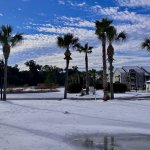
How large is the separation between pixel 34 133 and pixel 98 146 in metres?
3.73

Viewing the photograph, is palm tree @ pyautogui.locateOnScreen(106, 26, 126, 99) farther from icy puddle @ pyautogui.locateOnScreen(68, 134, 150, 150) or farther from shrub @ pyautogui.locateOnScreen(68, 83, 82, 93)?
icy puddle @ pyautogui.locateOnScreen(68, 134, 150, 150)

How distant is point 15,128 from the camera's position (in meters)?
17.1

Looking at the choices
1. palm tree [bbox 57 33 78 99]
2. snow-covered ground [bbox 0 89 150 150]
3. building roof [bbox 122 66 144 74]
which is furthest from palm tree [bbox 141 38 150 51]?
building roof [bbox 122 66 144 74]

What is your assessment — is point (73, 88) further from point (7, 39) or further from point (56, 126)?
point (56, 126)

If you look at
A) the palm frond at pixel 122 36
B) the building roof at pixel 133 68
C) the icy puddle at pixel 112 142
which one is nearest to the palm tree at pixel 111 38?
the palm frond at pixel 122 36

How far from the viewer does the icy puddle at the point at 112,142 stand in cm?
1260

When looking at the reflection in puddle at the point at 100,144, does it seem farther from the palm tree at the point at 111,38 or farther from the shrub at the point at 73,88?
the shrub at the point at 73,88

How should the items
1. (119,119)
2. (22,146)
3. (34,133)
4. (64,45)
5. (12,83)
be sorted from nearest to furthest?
(22,146), (34,133), (119,119), (64,45), (12,83)

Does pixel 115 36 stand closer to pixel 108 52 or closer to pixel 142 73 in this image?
pixel 108 52

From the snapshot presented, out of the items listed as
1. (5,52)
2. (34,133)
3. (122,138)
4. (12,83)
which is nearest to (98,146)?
(122,138)

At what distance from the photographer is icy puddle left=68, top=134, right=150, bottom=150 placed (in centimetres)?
1260

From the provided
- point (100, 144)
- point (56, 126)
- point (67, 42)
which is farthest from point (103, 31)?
point (100, 144)

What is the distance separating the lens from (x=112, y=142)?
543 inches

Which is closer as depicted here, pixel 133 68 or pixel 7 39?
pixel 7 39
